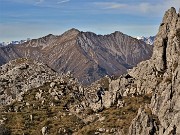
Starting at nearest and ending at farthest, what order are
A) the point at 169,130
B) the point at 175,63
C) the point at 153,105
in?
the point at 169,130, the point at 153,105, the point at 175,63

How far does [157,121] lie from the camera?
157 meters

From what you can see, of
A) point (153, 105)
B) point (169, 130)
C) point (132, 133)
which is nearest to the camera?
point (169, 130)

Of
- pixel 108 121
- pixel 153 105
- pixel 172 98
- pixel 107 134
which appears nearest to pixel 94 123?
pixel 108 121

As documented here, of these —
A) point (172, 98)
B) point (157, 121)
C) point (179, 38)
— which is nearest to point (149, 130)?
point (157, 121)

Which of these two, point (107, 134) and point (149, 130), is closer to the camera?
point (149, 130)

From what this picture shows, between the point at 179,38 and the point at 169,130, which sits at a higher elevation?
the point at 179,38

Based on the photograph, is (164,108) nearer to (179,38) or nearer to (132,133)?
(132,133)

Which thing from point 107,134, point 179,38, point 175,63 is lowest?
point 107,134

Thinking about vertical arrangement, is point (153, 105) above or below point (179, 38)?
below

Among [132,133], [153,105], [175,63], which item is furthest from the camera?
[175,63]

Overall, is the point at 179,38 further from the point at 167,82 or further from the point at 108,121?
the point at 108,121

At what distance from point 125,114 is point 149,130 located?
1736 inches

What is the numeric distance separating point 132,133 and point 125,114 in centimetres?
3936

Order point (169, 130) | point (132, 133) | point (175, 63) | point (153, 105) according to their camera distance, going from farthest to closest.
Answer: point (175, 63) → point (153, 105) → point (132, 133) → point (169, 130)
